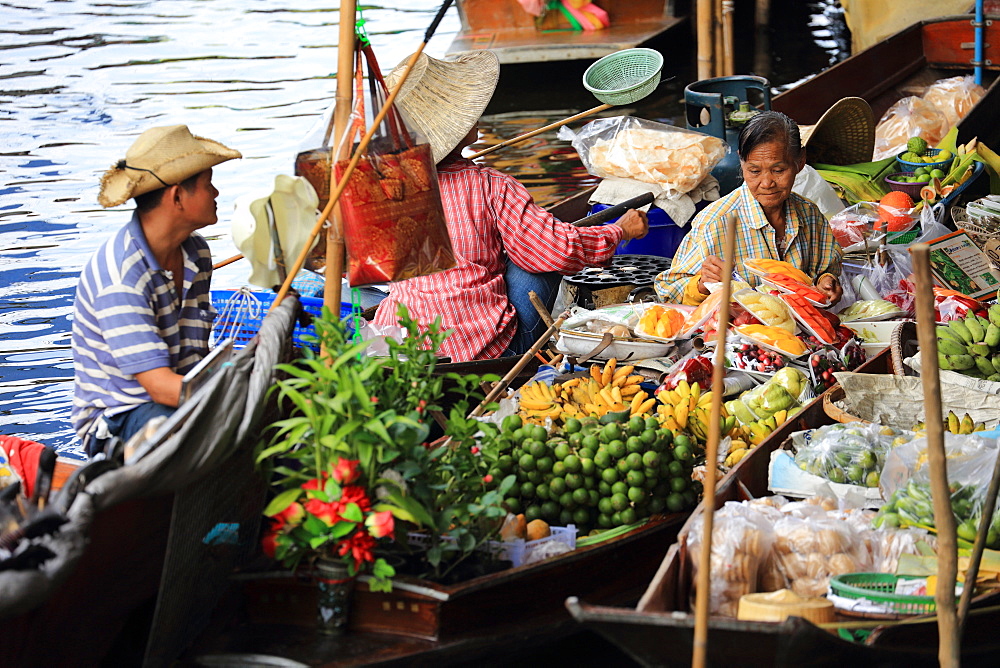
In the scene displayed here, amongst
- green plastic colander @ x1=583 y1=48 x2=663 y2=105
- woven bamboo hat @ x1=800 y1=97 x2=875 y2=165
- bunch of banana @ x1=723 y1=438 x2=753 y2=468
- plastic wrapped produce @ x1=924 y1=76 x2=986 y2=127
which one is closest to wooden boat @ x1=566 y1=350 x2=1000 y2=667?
bunch of banana @ x1=723 y1=438 x2=753 y2=468

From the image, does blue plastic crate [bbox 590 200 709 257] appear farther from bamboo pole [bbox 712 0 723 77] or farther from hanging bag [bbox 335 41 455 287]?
hanging bag [bbox 335 41 455 287]

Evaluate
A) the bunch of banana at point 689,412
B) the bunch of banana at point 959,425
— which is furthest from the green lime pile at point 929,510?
the bunch of banana at point 689,412

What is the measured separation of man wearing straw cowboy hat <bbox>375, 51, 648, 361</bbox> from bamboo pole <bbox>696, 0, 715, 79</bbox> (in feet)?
8.68

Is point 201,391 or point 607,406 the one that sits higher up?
point 201,391

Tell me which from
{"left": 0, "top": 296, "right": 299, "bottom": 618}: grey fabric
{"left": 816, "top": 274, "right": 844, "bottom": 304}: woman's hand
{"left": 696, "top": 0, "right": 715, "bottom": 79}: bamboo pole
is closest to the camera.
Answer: {"left": 0, "top": 296, "right": 299, "bottom": 618}: grey fabric

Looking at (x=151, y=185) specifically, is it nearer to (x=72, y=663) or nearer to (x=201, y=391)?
(x=201, y=391)

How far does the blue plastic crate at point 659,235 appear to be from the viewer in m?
4.64

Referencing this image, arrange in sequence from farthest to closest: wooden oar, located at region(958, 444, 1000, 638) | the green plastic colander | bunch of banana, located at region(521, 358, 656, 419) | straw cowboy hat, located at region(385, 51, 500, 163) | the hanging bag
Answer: the green plastic colander
straw cowboy hat, located at region(385, 51, 500, 163)
bunch of banana, located at region(521, 358, 656, 419)
the hanging bag
wooden oar, located at region(958, 444, 1000, 638)

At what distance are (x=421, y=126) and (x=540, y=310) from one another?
0.76m

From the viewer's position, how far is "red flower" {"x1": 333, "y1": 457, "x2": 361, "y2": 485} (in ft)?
6.53

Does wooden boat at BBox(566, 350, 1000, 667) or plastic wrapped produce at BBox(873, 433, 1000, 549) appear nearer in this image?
wooden boat at BBox(566, 350, 1000, 667)

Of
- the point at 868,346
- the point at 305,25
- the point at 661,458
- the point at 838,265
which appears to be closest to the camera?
the point at 661,458

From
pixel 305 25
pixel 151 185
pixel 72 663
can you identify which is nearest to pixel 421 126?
pixel 151 185

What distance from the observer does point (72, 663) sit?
2029mm
